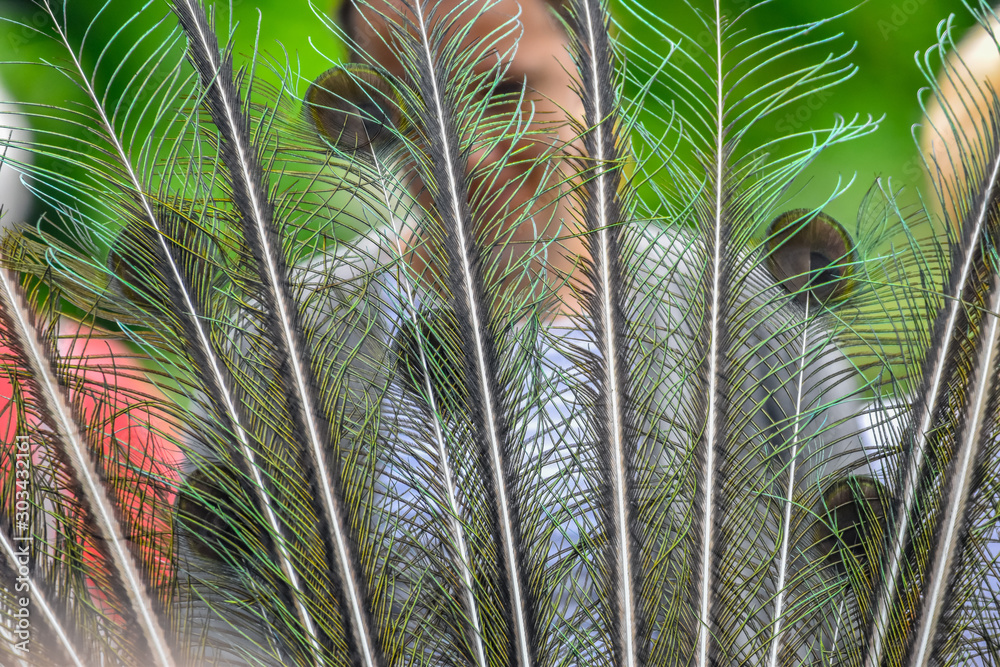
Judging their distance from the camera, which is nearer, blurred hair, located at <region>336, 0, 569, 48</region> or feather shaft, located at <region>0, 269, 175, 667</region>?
feather shaft, located at <region>0, 269, 175, 667</region>

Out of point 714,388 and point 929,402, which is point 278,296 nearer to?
point 714,388

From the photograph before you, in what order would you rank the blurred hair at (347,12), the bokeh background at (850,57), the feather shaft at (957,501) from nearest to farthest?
the feather shaft at (957,501) < the blurred hair at (347,12) < the bokeh background at (850,57)

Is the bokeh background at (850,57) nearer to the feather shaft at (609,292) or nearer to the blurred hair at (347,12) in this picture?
the blurred hair at (347,12)

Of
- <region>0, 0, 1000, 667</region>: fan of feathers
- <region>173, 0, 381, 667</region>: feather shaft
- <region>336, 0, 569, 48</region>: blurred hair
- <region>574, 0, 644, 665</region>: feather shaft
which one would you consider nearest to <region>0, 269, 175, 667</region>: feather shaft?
<region>0, 0, 1000, 667</region>: fan of feathers

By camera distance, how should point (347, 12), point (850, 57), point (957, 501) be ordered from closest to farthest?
point (957, 501)
point (347, 12)
point (850, 57)

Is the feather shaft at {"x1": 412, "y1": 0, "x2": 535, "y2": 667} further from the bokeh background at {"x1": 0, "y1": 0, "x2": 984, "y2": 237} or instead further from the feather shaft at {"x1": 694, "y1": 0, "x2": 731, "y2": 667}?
the bokeh background at {"x1": 0, "y1": 0, "x2": 984, "y2": 237}

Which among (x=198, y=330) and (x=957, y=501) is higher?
(x=198, y=330)

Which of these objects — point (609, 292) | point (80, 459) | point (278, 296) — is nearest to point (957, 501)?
point (609, 292)

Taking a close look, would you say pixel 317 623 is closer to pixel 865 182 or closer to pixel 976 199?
pixel 976 199

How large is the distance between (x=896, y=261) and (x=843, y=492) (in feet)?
0.55

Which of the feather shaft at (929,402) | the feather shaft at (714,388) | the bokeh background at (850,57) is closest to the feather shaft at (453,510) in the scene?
the feather shaft at (714,388)

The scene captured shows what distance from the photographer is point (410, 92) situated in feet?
1.31

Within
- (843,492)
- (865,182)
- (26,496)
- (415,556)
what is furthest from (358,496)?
(865,182)

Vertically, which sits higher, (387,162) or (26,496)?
(387,162)
